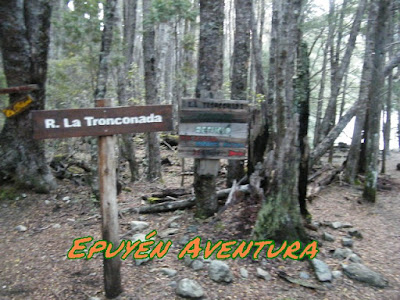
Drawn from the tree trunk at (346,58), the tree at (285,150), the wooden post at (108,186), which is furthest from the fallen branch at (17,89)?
the tree trunk at (346,58)

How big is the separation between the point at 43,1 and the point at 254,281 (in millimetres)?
6929

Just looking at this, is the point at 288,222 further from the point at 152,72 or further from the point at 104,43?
the point at 152,72

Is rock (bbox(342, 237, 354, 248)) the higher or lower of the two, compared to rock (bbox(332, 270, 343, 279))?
higher

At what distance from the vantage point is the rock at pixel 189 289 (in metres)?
4.17

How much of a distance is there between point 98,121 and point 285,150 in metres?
2.86

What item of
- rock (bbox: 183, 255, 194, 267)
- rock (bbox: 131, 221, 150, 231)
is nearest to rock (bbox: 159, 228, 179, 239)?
rock (bbox: 131, 221, 150, 231)

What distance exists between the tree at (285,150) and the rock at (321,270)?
44 centimetres

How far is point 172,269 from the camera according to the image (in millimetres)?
4715

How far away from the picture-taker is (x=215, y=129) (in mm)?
4918

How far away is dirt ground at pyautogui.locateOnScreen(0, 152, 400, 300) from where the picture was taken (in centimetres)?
438

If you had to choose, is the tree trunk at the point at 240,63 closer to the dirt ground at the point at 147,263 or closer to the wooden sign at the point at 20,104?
the dirt ground at the point at 147,263

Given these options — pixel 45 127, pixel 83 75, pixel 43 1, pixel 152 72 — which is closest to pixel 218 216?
pixel 45 127

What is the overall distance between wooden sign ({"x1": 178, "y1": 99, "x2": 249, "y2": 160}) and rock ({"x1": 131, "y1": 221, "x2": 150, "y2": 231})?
1.77 metres

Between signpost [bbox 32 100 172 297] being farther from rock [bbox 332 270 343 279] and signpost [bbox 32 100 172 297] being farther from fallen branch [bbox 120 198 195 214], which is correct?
rock [bbox 332 270 343 279]
